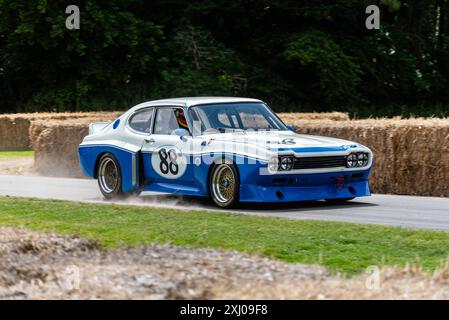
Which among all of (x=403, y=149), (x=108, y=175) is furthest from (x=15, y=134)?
(x=403, y=149)

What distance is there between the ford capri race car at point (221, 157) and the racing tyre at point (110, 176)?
15 millimetres

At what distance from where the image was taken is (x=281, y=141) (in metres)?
14.3

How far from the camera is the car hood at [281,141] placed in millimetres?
14090

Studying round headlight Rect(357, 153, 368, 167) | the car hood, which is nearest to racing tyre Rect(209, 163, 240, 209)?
the car hood

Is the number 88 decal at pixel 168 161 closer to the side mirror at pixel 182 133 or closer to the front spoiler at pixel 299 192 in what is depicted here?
the side mirror at pixel 182 133

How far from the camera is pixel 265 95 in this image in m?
40.5

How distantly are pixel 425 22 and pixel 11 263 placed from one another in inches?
1737

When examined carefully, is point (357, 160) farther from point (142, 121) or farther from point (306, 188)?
point (142, 121)

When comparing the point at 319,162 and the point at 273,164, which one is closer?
the point at 273,164

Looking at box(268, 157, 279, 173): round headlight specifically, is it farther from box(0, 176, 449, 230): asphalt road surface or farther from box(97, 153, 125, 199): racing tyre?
box(97, 153, 125, 199): racing tyre

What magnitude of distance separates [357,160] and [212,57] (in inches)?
1007

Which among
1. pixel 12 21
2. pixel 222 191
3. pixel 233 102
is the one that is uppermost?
pixel 12 21

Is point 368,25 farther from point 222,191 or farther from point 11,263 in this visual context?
point 11,263
